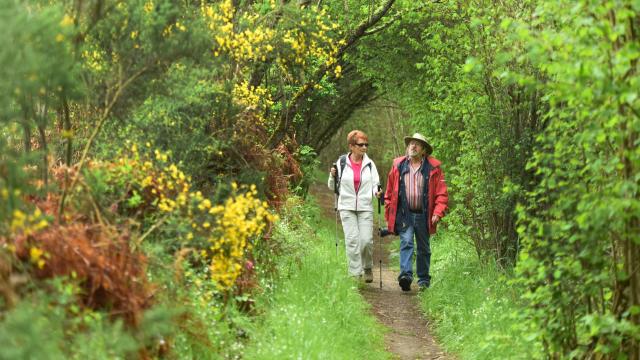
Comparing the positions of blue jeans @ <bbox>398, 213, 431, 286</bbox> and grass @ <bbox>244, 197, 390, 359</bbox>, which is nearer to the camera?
grass @ <bbox>244, 197, 390, 359</bbox>

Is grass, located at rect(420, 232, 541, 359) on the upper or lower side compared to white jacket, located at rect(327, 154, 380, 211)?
lower

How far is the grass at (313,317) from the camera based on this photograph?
7402mm

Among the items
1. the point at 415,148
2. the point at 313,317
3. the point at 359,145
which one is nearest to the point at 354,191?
the point at 359,145

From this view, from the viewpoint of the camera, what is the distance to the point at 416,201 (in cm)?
1164

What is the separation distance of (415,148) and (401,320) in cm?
239

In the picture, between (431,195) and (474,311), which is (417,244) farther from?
(474,311)

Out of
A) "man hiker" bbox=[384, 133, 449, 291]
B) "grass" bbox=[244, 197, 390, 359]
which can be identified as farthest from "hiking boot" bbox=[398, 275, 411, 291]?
"grass" bbox=[244, 197, 390, 359]

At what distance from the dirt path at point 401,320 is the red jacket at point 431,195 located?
0.92 metres

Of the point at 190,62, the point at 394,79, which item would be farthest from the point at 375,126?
the point at 190,62

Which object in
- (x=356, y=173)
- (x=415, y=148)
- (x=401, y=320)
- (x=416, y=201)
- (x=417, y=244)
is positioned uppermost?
(x=415, y=148)

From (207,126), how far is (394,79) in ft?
35.6

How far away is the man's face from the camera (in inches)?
456

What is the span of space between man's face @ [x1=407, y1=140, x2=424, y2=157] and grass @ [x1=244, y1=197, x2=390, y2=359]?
1799 mm

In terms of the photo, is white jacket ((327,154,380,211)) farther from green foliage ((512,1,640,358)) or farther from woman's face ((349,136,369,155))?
green foliage ((512,1,640,358))
